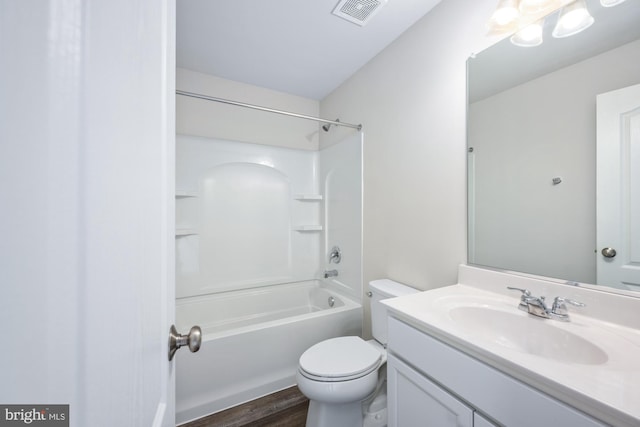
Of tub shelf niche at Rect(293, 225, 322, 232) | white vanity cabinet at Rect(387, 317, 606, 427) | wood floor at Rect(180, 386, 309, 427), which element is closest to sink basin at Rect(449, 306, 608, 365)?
white vanity cabinet at Rect(387, 317, 606, 427)

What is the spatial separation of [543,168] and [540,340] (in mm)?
681

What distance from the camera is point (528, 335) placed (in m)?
0.91

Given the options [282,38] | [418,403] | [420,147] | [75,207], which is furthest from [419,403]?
[282,38]

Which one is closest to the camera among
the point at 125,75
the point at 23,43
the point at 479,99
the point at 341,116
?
the point at 23,43

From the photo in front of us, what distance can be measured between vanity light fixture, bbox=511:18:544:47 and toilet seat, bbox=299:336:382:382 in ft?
5.50

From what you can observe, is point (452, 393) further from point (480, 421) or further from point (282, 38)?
point (282, 38)

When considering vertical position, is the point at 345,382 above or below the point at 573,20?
below

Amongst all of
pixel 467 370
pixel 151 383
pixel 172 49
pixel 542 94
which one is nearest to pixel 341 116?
pixel 542 94

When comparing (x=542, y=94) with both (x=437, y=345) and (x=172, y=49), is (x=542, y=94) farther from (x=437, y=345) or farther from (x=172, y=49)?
(x=172, y=49)

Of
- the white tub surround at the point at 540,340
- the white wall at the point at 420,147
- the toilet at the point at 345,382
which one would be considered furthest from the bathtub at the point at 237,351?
the white tub surround at the point at 540,340

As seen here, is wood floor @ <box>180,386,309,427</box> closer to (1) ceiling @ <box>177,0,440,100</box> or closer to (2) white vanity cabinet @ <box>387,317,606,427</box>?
(2) white vanity cabinet @ <box>387,317,606,427</box>

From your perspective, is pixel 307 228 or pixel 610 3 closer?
pixel 610 3

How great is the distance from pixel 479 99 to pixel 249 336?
1.90m

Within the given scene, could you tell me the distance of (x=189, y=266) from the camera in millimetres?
2197
